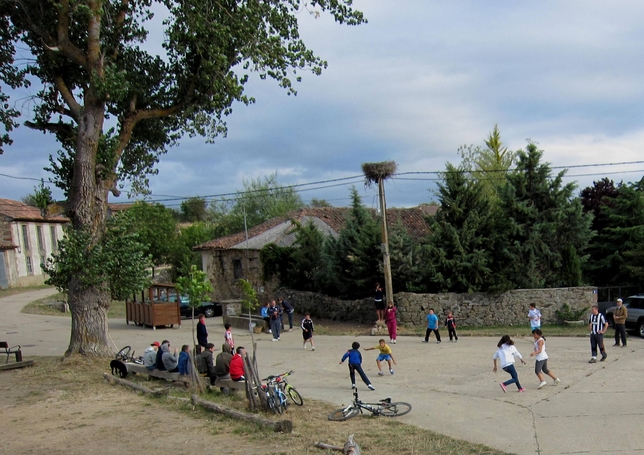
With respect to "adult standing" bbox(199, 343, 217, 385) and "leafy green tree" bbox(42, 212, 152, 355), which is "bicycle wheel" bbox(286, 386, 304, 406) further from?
"leafy green tree" bbox(42, 212, 152, 355)

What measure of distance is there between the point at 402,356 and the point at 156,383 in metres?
7.97

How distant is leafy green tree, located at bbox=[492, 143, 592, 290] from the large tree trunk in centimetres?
1828

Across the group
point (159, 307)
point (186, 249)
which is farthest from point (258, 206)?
point (159, 307)

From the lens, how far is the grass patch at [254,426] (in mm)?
9883

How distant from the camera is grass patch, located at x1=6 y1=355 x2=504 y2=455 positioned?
9883mm

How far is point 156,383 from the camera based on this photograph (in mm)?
16250

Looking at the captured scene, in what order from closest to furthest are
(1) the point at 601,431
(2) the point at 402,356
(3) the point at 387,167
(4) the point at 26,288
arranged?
(1) the point at 601,431 → (2) the point at 402,356 → (3) the point at 387,167 → (4) the point at 26,288

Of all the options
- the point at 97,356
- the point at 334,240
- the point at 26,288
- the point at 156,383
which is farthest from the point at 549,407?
the point at 26,288

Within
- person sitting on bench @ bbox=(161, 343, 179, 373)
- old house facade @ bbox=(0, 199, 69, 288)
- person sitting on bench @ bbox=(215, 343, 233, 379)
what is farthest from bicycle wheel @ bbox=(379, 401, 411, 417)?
old house facade @ bbox=(0, 199, 69, 288)

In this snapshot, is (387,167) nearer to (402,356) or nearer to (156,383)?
(402,356)

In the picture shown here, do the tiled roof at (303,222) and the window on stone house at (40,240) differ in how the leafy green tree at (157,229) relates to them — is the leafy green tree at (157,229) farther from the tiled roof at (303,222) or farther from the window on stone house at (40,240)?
the window on stone house at (40,240)

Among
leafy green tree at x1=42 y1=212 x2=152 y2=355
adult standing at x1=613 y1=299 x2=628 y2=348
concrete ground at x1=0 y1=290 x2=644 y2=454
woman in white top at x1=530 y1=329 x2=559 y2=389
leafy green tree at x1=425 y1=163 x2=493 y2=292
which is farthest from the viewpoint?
leafy green tree at x1=425 y1=163 x2=493 y2=292

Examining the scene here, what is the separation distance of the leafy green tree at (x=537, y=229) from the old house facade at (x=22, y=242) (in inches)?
1467

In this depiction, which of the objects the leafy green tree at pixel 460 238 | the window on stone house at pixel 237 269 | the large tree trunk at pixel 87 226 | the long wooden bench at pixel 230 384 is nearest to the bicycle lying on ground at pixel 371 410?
the long wooden bench at pixel 230 384
